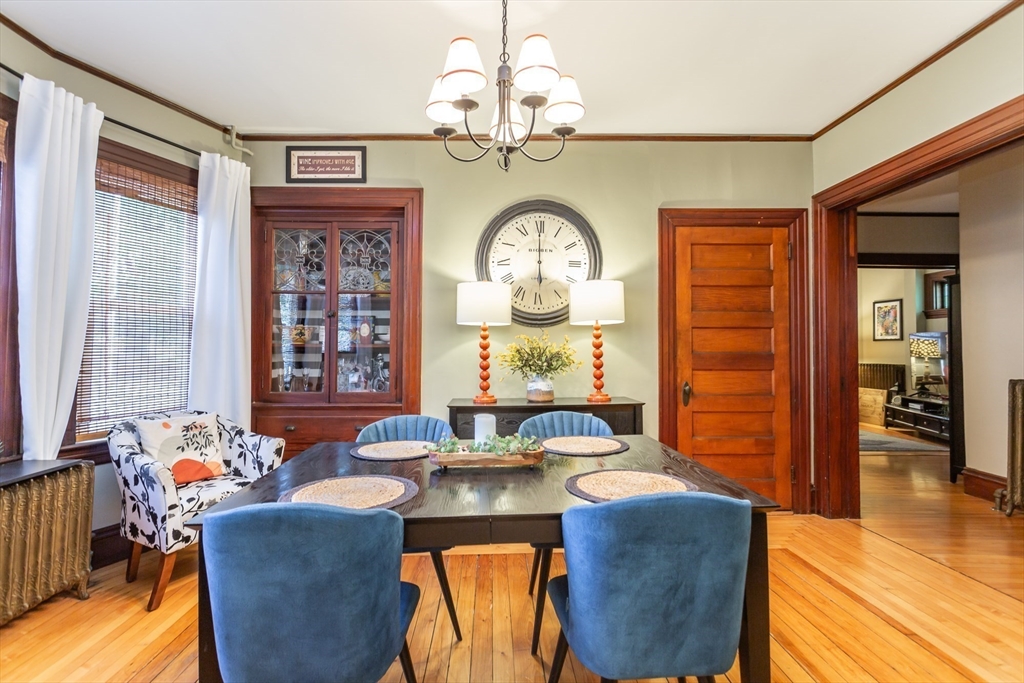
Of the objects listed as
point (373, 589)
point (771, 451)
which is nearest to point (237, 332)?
point (373, 589)

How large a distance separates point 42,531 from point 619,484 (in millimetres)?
2464

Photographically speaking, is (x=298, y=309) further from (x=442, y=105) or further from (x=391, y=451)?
(x=442, y=105)

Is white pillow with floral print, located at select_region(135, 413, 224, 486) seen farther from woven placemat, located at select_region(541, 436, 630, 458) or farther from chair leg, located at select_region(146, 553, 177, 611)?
woven placemat, located at select_region(541, 436, 630, 458)

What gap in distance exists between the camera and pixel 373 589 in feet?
3.74

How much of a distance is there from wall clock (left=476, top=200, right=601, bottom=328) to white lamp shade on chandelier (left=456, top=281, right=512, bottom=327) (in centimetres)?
37

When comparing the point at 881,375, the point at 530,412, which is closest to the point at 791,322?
the point at 530,412

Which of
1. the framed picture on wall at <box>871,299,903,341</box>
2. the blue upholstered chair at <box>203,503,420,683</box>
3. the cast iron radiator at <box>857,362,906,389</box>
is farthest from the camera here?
the framed picture on wall at <box>871,299,903,341</box>

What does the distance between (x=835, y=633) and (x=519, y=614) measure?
131 cm

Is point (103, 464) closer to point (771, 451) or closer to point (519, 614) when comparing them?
point (519, 614)

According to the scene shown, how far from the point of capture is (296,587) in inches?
42.3

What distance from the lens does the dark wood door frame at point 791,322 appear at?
3.45 m

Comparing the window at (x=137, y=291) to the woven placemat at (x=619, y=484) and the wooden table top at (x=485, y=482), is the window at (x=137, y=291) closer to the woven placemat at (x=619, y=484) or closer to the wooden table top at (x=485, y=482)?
the wooden table top at (x=485, y=482)

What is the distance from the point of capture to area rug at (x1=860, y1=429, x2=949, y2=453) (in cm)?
573

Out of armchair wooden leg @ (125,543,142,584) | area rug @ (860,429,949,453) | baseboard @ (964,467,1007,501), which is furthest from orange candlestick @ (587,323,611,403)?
area rug @ (860,429,949,453)
